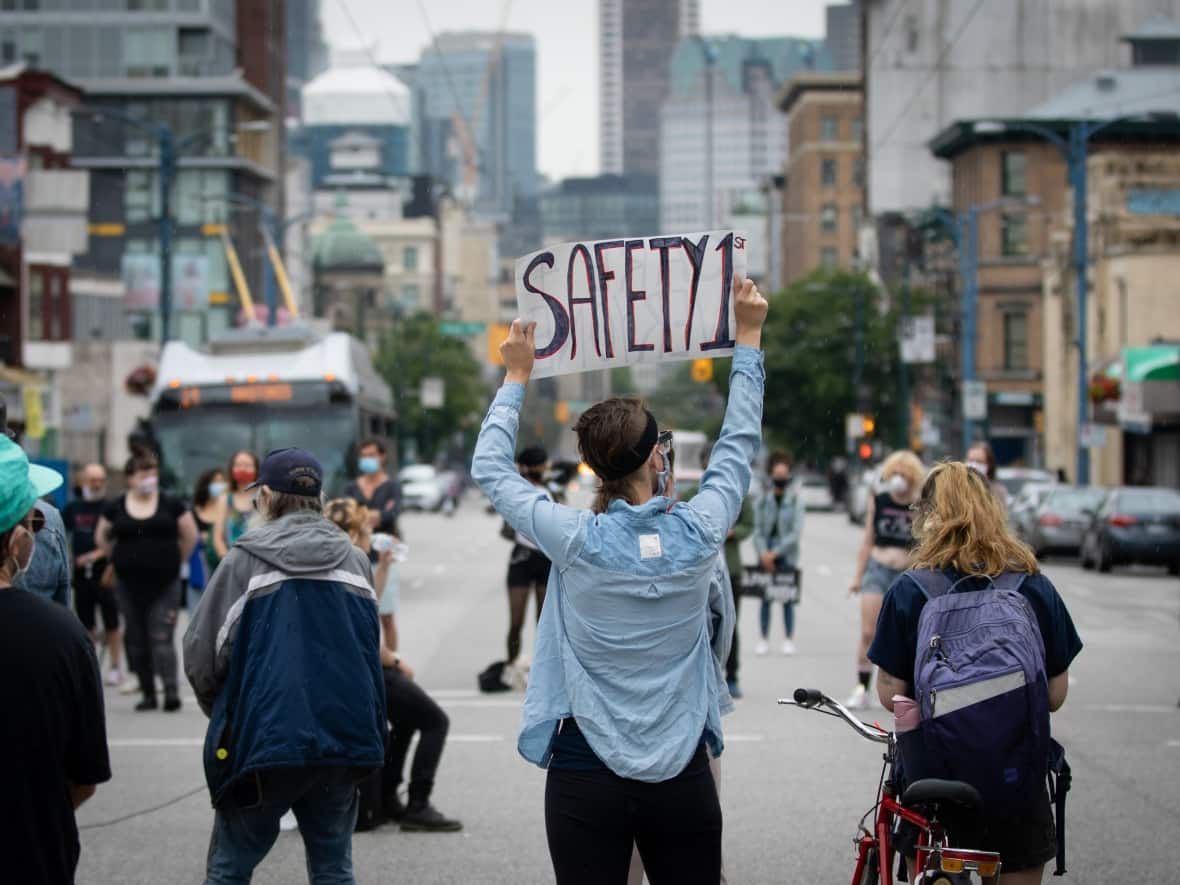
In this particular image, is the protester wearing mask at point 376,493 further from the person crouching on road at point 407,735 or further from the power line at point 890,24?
the power line at point 890,24

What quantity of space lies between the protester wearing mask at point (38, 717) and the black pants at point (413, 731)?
13.1ft

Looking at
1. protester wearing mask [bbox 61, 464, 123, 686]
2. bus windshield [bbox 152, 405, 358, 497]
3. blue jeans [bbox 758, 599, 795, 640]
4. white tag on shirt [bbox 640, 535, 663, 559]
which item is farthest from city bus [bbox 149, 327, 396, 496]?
white tag on shirt [bbox 640, 535, 663, 559]

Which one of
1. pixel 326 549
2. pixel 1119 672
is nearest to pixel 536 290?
pixel 326 549

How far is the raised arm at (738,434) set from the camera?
15.6 feet

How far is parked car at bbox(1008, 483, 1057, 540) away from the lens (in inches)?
1265

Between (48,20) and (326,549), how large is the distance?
Result: 265 ft

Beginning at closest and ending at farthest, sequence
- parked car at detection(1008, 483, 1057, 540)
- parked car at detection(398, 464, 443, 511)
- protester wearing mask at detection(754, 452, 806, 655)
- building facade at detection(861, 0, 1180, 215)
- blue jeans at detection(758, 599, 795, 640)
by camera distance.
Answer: protester wearing mask at detection(754, 452, 806, 655), blue jeans at detection(758, 599, 795, 640), parked car at detection(1008, 483, 1057, 540), parked car at detection(398, 464, 443, 511), building facade at detection(861, 0, 1180, 215)

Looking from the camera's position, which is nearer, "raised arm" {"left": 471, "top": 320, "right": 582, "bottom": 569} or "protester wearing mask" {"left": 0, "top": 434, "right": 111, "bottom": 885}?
"protester wearing mask" {"left": 0, "top": 434, "right": 111, "bottom": 885}

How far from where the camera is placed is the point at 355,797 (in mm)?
6004

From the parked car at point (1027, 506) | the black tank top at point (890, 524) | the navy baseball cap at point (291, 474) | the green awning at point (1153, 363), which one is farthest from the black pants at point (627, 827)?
the green awning at point (1153, 363)

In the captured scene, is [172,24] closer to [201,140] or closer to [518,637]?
[201,140]

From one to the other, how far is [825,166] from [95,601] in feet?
366

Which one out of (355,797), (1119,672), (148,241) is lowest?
(1119,672)

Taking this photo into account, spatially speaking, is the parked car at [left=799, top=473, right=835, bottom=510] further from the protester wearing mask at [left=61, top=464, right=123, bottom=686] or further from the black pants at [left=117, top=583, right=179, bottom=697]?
the black pants at [left=117, top=583, right=179, bottom=697]
